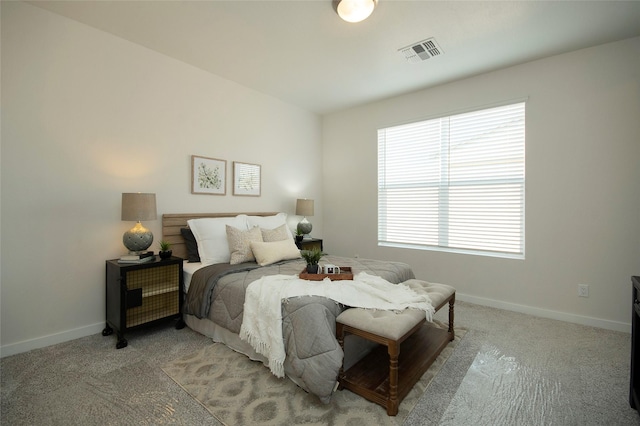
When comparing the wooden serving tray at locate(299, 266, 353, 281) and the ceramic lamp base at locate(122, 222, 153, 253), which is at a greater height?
the ceramic lamp base at locate(122, 222, 153, 253)

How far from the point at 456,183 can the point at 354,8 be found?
94.7 inches

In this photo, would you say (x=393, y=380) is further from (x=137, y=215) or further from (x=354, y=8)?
(x=354, y=8)

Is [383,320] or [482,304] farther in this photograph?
[482,304]

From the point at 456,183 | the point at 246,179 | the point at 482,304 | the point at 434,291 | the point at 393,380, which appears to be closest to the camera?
the point at 393,380

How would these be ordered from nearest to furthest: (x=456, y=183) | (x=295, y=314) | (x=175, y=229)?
(x=295, y=314) < (x=175, y=229) < (x=456, y=183)

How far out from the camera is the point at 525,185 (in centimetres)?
316

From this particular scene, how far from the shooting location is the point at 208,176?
3.46 metres

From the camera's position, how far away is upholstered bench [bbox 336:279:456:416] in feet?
5.34

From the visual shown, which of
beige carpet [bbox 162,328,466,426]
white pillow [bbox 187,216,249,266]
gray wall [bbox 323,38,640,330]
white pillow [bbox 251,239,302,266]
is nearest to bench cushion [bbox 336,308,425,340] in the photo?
beige carpet [bbox 162,328,466,426]

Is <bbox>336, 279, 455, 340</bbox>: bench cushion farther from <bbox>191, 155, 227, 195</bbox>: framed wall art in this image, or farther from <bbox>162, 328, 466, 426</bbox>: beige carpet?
<bbox>191, 155, 227, 195</bbox>: framed wall art

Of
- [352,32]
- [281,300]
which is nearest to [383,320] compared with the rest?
[281,300]

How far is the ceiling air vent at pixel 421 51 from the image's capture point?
274 centimetres

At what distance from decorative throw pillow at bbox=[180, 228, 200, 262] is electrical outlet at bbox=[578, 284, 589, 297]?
12.9 ft

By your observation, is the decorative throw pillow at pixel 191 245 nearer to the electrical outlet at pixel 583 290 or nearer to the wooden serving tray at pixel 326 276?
the wooden serving tray at pixel 326 276
